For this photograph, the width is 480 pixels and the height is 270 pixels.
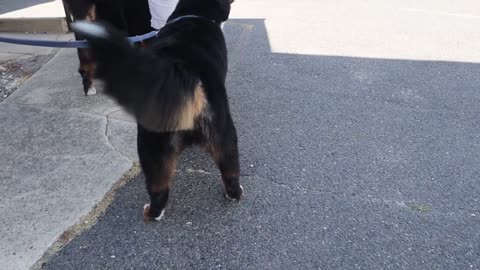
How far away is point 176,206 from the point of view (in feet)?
8.50

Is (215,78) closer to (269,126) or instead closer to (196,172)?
(196,172)

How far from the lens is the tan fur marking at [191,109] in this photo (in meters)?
1.83

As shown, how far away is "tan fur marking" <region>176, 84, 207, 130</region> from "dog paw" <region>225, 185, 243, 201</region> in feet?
2.34


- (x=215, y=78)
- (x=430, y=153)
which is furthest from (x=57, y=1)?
(x=430, y=153)

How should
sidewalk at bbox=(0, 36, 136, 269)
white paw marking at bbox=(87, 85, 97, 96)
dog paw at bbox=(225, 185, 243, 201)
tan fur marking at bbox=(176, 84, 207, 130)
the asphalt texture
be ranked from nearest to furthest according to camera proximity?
tan fur marking at bbox=(176, 84, 207, 130), the asphalt texture, sidewalk at bbox=(0, 36, 136, 269), dog paw at bbox=(225, 185, 243, 201), white paw marking at bbox=(87, 85, 97, 96)

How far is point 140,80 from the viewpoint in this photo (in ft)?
5.27

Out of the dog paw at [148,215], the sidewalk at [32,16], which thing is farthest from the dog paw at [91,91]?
the sidewalk at [32,16]

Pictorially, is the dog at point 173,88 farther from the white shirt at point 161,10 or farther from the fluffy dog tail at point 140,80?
the white shirt at point 161,10

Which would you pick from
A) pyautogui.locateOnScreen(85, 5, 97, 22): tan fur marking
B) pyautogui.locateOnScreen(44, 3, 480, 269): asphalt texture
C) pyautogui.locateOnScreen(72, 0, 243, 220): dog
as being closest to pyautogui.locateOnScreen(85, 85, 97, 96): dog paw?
pyautogui.locateOnScreen(85, 5, 97, 22): tan fur marking

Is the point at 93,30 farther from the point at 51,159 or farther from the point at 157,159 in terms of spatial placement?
the point at 51,159

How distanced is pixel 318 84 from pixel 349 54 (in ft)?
3.78

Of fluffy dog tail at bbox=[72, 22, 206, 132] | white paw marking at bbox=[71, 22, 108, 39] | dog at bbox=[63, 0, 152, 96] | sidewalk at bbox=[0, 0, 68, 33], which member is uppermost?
white paw marking at bbox=[71, 22, 108, 39]

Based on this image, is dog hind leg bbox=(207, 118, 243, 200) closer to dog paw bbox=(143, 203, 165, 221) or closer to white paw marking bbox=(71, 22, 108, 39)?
dog paw bbox=(143, 203, 165, 221)

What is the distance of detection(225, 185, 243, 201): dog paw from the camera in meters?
2.54
